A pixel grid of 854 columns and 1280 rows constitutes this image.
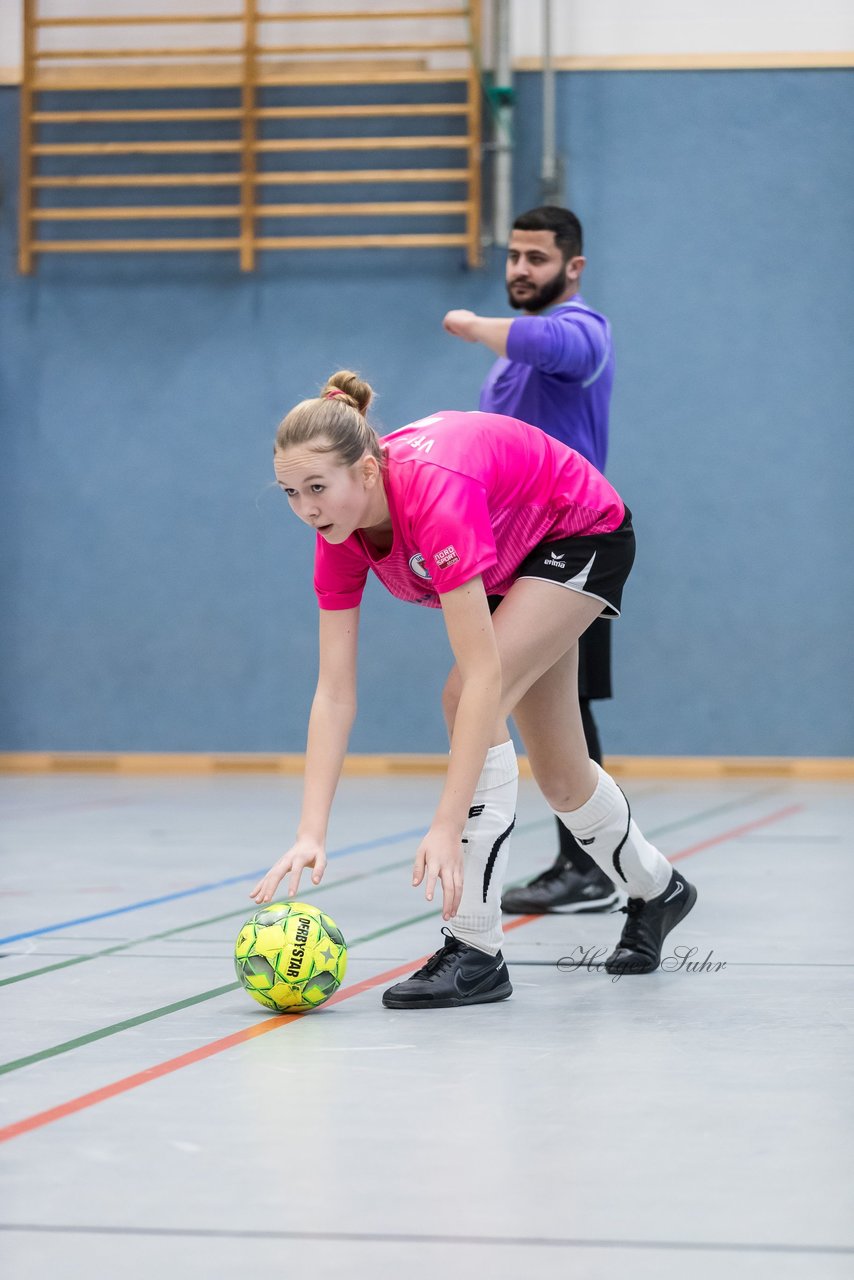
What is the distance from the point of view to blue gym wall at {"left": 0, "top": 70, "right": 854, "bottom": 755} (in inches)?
316

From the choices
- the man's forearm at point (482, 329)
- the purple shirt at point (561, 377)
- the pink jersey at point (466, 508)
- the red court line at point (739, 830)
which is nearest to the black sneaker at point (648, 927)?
the pink jersey at point (466, 508)

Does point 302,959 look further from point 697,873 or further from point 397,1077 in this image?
point 697,873

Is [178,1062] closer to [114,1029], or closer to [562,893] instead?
[114,1029]

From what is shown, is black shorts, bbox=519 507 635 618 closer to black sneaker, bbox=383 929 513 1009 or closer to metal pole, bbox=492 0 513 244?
black sneaker, bbox=383 929 513 1009

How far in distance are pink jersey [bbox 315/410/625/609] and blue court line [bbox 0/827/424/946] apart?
120cm

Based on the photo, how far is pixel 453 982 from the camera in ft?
9.05

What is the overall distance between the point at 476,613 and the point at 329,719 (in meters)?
0.39

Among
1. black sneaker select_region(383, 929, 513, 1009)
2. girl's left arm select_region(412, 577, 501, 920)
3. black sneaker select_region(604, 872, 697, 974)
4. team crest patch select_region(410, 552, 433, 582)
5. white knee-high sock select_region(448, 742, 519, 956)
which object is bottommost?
black sneaker select_region(604, 872, 697, 974)

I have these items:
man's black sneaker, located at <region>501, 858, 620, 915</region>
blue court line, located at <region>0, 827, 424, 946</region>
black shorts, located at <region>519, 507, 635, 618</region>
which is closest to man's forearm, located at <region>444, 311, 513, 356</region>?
black shorts, located at <region>519, 507, 635, 618</region>

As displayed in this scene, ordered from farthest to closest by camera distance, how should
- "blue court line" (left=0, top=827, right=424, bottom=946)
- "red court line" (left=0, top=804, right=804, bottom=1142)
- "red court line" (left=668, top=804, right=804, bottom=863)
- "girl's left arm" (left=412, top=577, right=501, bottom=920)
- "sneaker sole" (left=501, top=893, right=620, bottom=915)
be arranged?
"red court line" (left=668, top=804, right=804, bottom=863) < "sneaker sole" (left=501, top=893, right=620, bottom=915) < "blue court line" (left=0, top=827, right=424, bottom=946) < "girl's left arm" (left=412, top=577, right=501, bottom=920) < "red court line" (left=0, top=804, right=804, bottom=1142)

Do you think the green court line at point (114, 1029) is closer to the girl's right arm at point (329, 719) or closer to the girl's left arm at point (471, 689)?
the girl's right arm at point (329, 719)

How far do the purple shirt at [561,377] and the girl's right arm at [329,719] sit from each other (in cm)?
119

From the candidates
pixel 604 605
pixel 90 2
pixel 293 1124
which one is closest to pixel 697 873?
pixel 604 605

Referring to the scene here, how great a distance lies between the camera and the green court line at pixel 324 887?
10.3 ft
